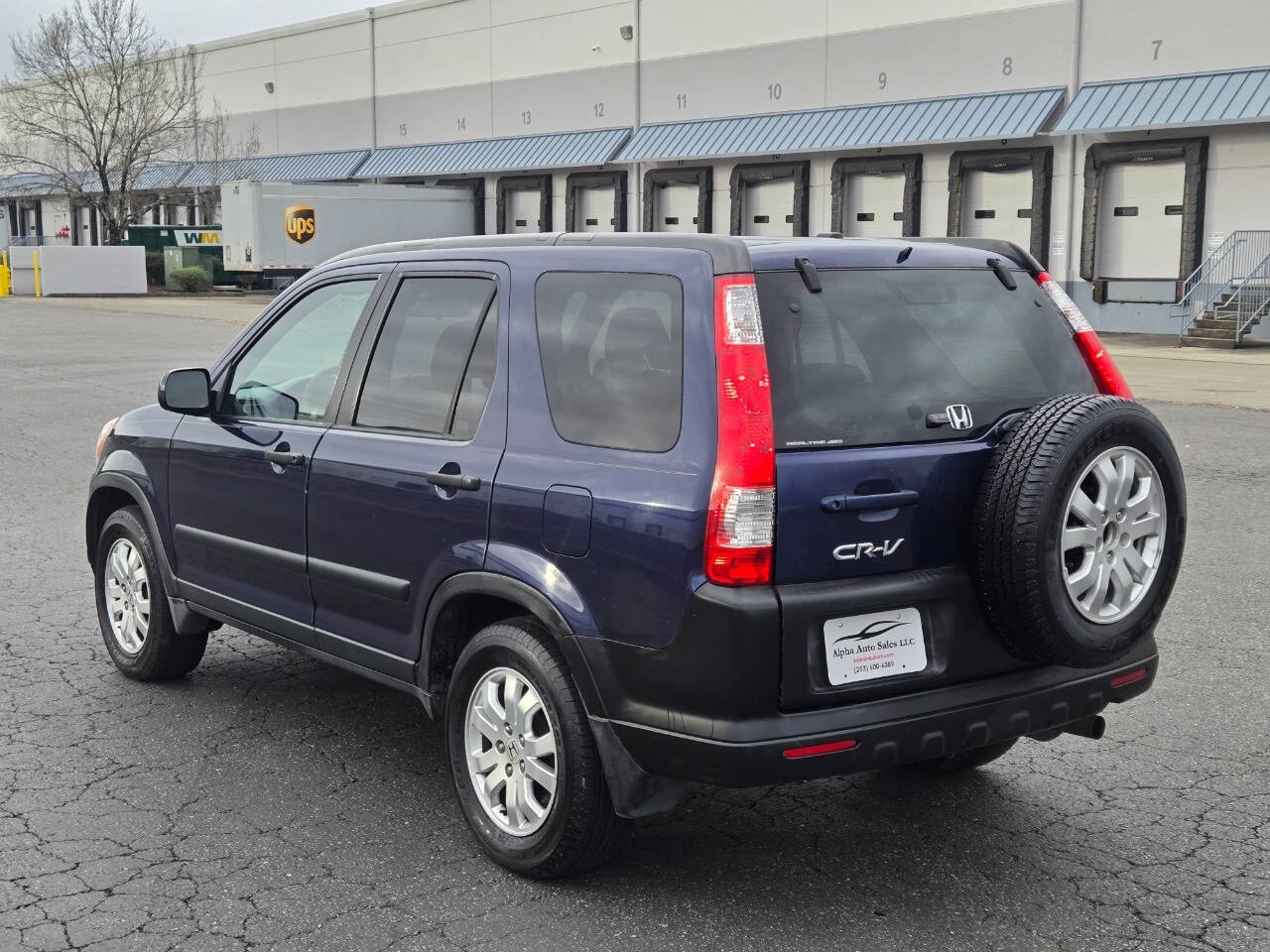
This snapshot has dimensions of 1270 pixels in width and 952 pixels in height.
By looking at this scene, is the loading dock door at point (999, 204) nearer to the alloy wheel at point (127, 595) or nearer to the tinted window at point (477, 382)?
the alloy wheel at point (127, 595)

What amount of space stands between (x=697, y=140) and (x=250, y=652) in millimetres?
32792

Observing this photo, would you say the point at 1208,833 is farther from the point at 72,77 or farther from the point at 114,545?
the point at 72,77

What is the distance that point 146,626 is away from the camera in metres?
5.79

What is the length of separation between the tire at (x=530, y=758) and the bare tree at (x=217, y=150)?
177ft

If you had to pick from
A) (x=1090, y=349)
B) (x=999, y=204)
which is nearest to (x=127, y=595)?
(x=1090, y=349)

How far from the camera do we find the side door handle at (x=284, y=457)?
→ 15.7 ft

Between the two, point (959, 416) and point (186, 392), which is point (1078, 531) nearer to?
point (959, 416)

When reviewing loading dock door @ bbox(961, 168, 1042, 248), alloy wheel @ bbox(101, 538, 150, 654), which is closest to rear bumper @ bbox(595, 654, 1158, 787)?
alloy wheel @ bbox(101, 538, 150, 654)

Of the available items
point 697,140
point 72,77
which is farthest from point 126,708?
point 72,77

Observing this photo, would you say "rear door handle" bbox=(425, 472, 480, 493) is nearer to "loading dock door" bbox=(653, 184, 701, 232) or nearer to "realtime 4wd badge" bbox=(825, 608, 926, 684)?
"realtime 4wd badge" bbox=(825, 608, 926, 684)

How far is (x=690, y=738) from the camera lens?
11.6 feet

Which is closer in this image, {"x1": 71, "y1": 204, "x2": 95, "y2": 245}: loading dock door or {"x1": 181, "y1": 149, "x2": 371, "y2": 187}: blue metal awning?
{"x1": 181, "y1": 149, "x2": 371, "y2": 187}: blue metal awning

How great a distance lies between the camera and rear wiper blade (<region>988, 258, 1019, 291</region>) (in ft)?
13.8

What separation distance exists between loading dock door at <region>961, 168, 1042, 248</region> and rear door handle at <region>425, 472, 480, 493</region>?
1107 inches
